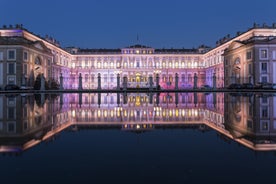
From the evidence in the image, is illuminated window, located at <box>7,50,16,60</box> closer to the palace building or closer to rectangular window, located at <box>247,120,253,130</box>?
the palace building

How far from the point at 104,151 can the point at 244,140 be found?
2.42 meters

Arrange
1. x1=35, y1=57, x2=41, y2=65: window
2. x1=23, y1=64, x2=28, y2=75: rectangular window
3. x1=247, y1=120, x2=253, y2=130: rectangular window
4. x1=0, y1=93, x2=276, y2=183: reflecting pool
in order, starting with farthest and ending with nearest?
x1=35, y1=57, x2=41, y2=65: window < x1=23, y1=64, x2=28, y2=75: rectangular window < x1=247, y1=120, x2=253, y2=130: rectangular window < x1=0, y1=93, x2=276, y2=183: reflecting pool

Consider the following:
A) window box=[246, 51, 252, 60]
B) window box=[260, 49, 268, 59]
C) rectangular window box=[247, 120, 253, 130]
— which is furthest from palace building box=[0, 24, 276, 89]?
rectangular window box=[247, 120, 253, 130]

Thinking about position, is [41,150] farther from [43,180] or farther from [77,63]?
[77,63]

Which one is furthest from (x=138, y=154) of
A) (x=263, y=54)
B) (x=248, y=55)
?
(x=248, y=55)

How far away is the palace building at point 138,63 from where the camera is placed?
156 feet

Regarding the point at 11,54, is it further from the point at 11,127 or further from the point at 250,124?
the point at 250,124

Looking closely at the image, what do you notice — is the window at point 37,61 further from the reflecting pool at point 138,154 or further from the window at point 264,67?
the reflecting pool at point 138,154

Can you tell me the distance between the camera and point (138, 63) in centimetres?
9425

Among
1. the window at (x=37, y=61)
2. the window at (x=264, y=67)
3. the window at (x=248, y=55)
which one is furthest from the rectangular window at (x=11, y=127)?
the window at (x=37, y=61)

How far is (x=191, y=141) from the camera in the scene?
5.45 meters

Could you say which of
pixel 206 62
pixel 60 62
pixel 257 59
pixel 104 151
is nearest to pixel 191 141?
pixel 104 151

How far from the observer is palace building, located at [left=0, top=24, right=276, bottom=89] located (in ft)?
156

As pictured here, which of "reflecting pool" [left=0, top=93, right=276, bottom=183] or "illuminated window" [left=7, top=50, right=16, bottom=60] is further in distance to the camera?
"illuminated window" [left=7, top=50, right=16, bottom=60]
